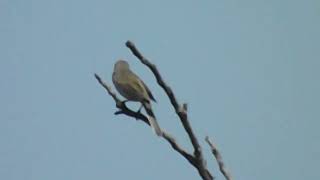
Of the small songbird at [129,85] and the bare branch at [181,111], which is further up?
the small songbird at [129,85]

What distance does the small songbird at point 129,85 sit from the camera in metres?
4.74

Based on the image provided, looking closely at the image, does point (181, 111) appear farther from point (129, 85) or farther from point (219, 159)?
point (129, 85)

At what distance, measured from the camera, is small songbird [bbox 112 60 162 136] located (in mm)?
4738

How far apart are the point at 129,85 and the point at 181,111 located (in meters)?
3.34

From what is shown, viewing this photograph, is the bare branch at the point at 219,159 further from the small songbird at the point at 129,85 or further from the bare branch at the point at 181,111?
the small songbird at the point at 129,85

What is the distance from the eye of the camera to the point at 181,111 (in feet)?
5.53

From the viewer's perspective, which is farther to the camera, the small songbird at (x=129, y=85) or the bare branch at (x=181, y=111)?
the small songbird at (x=129, y=85)

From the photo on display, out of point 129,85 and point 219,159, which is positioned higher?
point 129,85

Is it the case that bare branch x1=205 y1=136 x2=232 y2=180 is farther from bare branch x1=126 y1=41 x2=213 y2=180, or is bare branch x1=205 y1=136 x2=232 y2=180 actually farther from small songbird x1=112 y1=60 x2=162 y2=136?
small songbird x1=112 y1=60 x2=162 y2=136

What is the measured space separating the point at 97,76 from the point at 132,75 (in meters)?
2.48

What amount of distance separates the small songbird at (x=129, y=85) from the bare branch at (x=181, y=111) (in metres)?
2.45

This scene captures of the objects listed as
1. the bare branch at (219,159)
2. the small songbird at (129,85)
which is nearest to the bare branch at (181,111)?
the bare branch at (219,159)

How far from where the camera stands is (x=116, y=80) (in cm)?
537

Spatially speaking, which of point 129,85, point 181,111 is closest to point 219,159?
point 181,111
